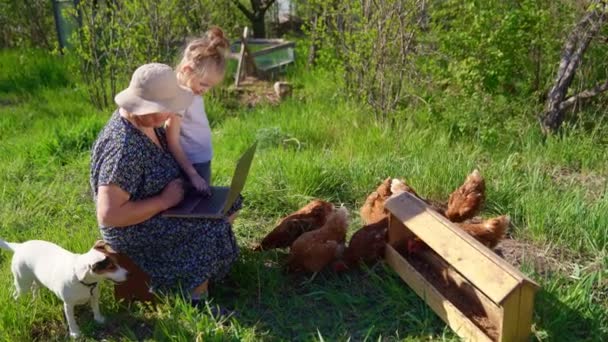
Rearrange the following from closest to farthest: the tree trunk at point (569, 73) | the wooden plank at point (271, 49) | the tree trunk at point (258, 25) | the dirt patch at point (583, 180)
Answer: the dirt patch at point (583, 180) → the tree trunk at point (569, 73) → the wooden plank at point (271, 49) → the tree trunk at point (258, 25)

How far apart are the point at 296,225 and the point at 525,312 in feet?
4.88

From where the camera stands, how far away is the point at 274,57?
29.5 ft

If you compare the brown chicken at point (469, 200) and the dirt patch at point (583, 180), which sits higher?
the brown chicken at point (469, 200)

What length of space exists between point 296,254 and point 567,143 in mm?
2876

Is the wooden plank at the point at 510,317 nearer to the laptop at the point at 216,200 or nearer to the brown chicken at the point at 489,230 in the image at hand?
the brown chicken at the point at 489,230

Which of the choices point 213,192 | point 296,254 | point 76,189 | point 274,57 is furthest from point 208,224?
point 274,57

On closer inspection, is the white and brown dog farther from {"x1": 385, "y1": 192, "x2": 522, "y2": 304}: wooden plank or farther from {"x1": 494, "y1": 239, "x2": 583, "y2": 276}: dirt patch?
{"x1": 494, "y1": 239, "x2": 583, "y2": 276}: dirt patch

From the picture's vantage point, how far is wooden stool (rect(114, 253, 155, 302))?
125 inches

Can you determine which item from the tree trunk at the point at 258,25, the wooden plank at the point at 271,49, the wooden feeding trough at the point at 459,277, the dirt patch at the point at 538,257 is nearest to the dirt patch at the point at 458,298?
the wooden feeding trough at the point at 459,277

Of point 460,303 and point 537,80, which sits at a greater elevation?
point 537,80

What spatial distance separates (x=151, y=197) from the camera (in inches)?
119

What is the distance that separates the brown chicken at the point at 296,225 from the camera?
3662 mm

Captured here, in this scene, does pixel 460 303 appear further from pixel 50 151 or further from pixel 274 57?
pixel 274 57

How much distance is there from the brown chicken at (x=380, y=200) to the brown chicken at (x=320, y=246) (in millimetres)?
300
